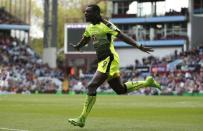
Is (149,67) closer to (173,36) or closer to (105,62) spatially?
(173,36)

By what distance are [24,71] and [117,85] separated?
48.4m

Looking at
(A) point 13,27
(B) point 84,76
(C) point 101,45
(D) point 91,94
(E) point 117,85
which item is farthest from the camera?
(A) point 13,27

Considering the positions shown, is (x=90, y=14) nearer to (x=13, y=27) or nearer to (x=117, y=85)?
(x=117, y=85)

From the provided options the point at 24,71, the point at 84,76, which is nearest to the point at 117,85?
the point at 84,76

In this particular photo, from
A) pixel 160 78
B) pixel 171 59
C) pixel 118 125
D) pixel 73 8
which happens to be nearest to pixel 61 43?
pixel 73 8

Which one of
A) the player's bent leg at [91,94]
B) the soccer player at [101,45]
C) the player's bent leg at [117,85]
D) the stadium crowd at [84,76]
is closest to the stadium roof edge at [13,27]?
the stadium crowd at [84,76]

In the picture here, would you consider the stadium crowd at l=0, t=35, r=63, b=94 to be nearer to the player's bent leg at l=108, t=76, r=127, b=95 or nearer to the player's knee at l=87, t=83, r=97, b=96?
→ the player's bent leg at l=108, t=76, r=127, b=95

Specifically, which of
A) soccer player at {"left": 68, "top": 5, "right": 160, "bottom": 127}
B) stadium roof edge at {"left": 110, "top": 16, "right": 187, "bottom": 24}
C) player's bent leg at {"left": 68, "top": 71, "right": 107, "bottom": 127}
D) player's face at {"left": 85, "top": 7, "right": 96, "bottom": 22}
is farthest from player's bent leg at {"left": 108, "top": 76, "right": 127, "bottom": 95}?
stadium roof edge at {"left": 110, "top": 16, "right": 187, "bottom": 24}

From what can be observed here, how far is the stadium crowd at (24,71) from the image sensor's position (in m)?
54.1

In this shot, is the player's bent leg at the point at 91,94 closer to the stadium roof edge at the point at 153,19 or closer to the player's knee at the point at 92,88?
the player's knee at the point at 92,88

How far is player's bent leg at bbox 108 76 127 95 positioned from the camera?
11922mm

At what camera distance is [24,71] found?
59.8 meters

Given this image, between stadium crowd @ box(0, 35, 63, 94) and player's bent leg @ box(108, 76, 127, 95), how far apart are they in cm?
3690

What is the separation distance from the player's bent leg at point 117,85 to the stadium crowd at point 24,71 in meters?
36.9
